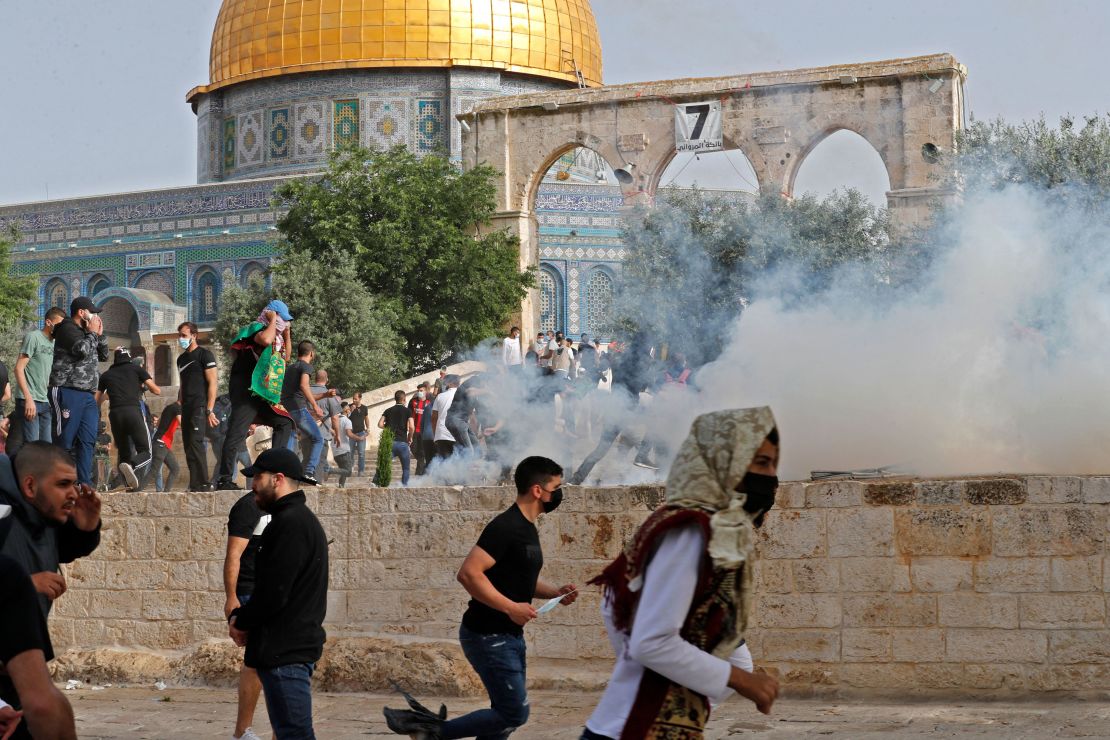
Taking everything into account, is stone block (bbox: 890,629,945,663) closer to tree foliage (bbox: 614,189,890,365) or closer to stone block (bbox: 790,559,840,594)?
stone block (bbox: 790,559,840,594)

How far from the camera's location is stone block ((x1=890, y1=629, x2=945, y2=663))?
7988 millimetres

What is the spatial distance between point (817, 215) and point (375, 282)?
8.79 m

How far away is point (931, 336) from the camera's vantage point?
11.2 metres

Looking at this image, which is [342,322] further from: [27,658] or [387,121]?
[27,658]

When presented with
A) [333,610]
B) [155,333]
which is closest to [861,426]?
[333,610]

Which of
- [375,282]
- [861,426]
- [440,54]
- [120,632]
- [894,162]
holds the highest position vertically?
[440,54]

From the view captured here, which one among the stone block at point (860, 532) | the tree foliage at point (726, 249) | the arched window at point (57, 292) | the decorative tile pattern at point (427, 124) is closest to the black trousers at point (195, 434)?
the stone block at point (860, 532)

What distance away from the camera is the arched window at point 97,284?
44.2m

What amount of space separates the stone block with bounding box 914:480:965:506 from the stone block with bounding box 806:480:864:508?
314 mm

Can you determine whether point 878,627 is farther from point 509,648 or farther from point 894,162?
point 894,162

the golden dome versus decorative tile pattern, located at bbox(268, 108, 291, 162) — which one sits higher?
the golden dome

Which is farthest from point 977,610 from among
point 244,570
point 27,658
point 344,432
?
point 344,432

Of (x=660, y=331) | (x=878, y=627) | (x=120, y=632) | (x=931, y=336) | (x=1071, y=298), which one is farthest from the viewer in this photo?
(x=660, y=331)

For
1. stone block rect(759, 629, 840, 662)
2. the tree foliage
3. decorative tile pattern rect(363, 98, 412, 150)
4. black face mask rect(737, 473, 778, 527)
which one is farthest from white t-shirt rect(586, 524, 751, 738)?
decorative tile pattern rect(363, 98, 412, 150)
